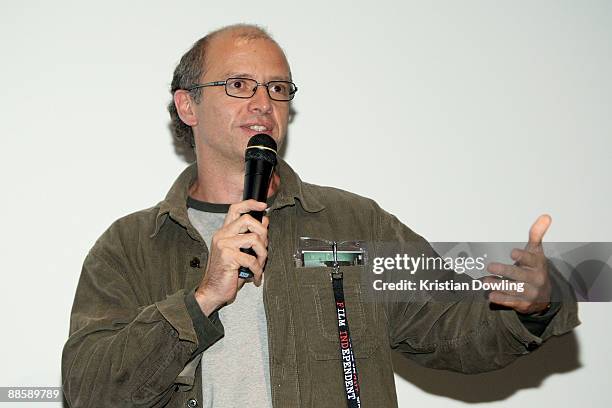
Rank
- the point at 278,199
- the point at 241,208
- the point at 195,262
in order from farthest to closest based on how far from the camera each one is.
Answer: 1. the point at 278,199
2. the point at 195,262
3. the point at 241,208

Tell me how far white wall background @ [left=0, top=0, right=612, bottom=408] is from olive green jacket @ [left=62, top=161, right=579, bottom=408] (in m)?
0.48

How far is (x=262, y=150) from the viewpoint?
210 centimetres

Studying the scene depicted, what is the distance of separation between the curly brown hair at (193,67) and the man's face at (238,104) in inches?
1.2

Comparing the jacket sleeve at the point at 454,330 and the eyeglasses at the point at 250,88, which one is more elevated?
the eyeglasses at the point at 250,88

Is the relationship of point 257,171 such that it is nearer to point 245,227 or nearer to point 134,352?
point 245,227

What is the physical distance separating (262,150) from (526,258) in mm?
707

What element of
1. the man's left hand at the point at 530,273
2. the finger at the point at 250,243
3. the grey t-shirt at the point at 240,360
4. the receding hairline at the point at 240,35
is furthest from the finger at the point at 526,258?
the receding hairline at the point at 240,35

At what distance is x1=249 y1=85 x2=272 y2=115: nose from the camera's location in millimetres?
2414

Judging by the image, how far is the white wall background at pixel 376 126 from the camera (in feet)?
9.45

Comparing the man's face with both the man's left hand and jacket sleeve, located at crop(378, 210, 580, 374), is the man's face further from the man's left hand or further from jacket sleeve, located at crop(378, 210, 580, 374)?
the man's left hand

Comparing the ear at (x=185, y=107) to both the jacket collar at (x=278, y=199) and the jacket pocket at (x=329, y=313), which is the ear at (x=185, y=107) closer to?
the jacket collar at (x=278, y=199)

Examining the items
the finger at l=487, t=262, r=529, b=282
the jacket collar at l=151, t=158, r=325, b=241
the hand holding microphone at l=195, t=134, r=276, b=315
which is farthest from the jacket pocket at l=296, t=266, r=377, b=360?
the finger at l=487, t=262, r=529, b=282

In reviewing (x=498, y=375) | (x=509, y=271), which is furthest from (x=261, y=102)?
(x=498, y=375)

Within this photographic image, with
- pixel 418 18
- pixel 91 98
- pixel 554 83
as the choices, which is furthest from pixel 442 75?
pixel 91 98
